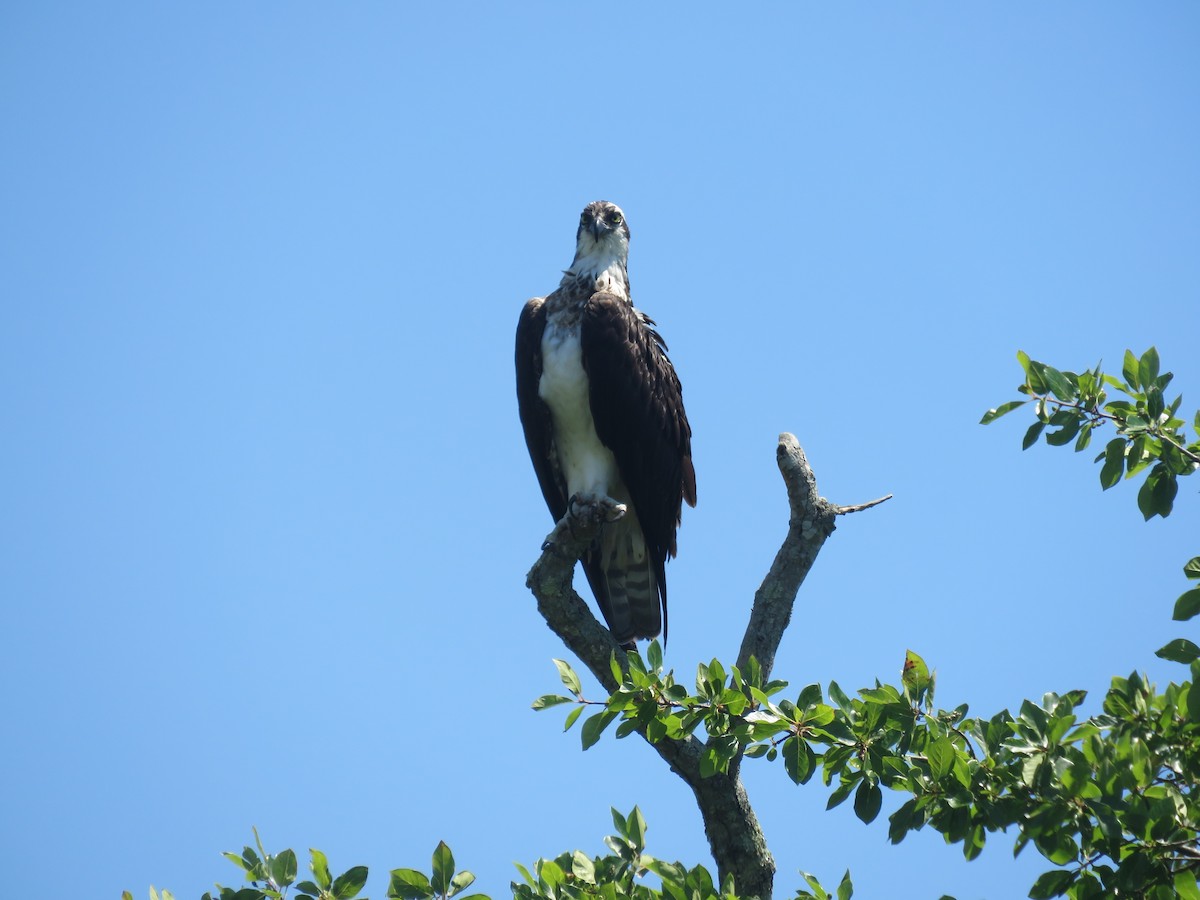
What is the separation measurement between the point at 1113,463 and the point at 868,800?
4.53 ft

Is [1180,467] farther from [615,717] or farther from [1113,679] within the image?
[615,717]

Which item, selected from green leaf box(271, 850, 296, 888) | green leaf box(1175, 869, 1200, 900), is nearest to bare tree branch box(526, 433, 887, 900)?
green leaf box(271, 850, 296, 888)

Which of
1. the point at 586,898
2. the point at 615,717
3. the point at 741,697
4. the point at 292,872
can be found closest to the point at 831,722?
the point at 741,697

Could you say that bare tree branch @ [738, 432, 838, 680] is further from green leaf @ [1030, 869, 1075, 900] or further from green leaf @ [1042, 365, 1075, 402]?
green leaf @ [1030, 869, 1075, 900]

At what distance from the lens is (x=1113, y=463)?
383 cm

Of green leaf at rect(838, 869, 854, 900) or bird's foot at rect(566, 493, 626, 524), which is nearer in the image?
green leaf at rect(838, 869, 854, 900)

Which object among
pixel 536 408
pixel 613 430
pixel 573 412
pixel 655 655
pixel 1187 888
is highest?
pixel 536 408

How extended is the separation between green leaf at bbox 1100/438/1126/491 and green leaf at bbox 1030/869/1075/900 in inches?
49.7

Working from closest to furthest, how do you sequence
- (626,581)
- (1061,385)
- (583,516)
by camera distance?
1. (1061,385)
2. (583,516)
3. (626,581)

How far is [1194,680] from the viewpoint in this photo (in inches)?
121

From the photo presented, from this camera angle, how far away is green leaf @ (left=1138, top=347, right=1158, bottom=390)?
12.3 feet

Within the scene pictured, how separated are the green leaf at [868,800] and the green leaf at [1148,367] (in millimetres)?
1552

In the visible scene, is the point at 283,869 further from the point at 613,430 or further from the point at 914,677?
the point at 613,430

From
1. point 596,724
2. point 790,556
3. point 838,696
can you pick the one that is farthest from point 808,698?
point 790,556
